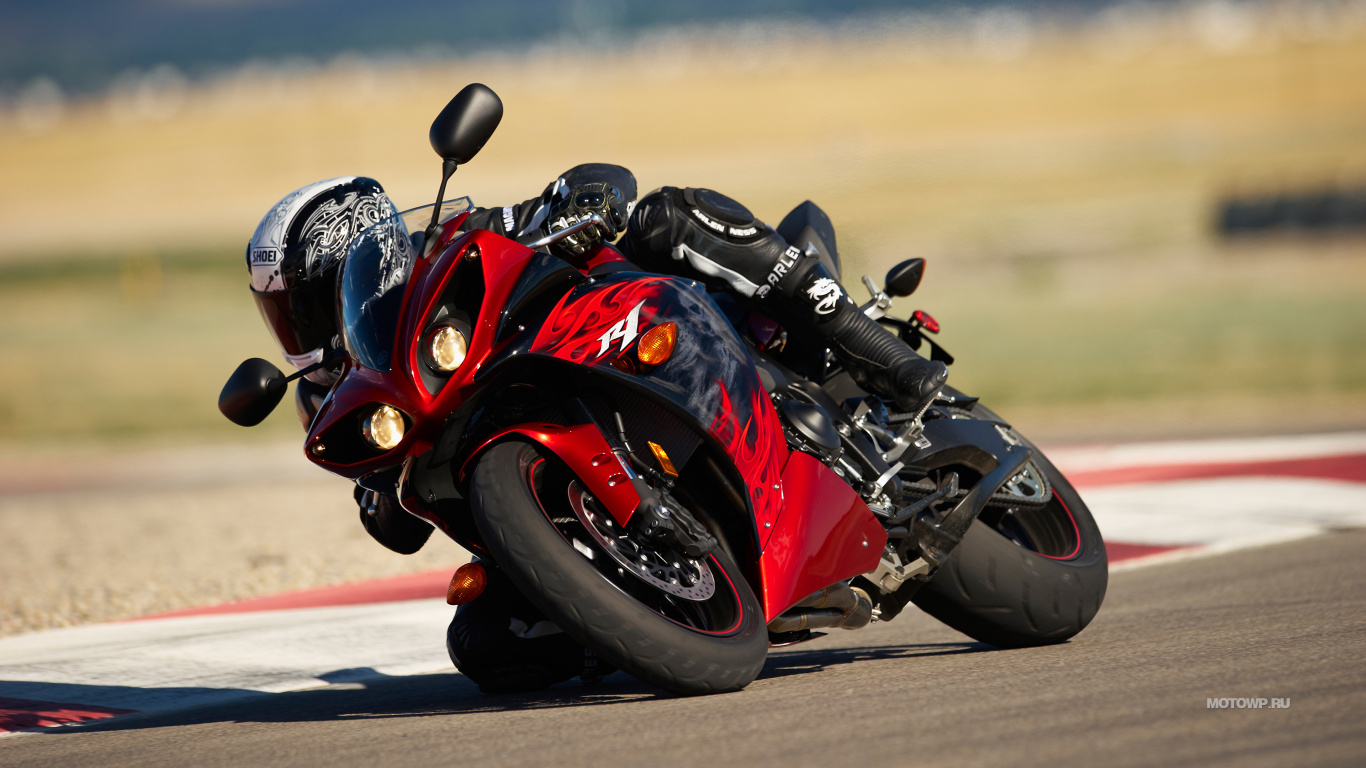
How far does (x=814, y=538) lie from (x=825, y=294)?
2.79 ft

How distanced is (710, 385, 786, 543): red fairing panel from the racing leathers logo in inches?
20.8

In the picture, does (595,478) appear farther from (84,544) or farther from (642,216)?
(84,544)

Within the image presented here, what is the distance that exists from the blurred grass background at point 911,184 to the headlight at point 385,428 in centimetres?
205

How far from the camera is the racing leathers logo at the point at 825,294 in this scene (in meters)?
4.42

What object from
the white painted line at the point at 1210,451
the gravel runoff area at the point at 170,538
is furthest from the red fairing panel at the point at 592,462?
the white painted line at the point at 1210,451

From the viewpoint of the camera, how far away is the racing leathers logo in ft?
14.5

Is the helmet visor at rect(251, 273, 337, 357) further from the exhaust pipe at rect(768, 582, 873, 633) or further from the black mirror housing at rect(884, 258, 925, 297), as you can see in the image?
the black mirror housing at rect(884, 258, 925, 297)

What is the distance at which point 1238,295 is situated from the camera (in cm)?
2605

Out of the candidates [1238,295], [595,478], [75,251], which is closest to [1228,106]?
[1238,295]

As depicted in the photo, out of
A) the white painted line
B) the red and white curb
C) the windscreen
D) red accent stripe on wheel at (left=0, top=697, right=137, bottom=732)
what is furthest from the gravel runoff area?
the white painted line

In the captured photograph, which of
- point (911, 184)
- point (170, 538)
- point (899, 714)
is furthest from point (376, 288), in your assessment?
point (911, 184)

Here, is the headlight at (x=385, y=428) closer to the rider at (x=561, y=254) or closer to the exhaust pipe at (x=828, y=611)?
the rider at (x=561, y=254)

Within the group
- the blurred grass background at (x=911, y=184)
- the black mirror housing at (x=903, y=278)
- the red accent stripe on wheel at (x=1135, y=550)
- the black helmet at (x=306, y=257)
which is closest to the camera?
the black helmet at (x=306, y=257)

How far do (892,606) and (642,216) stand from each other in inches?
57.2
